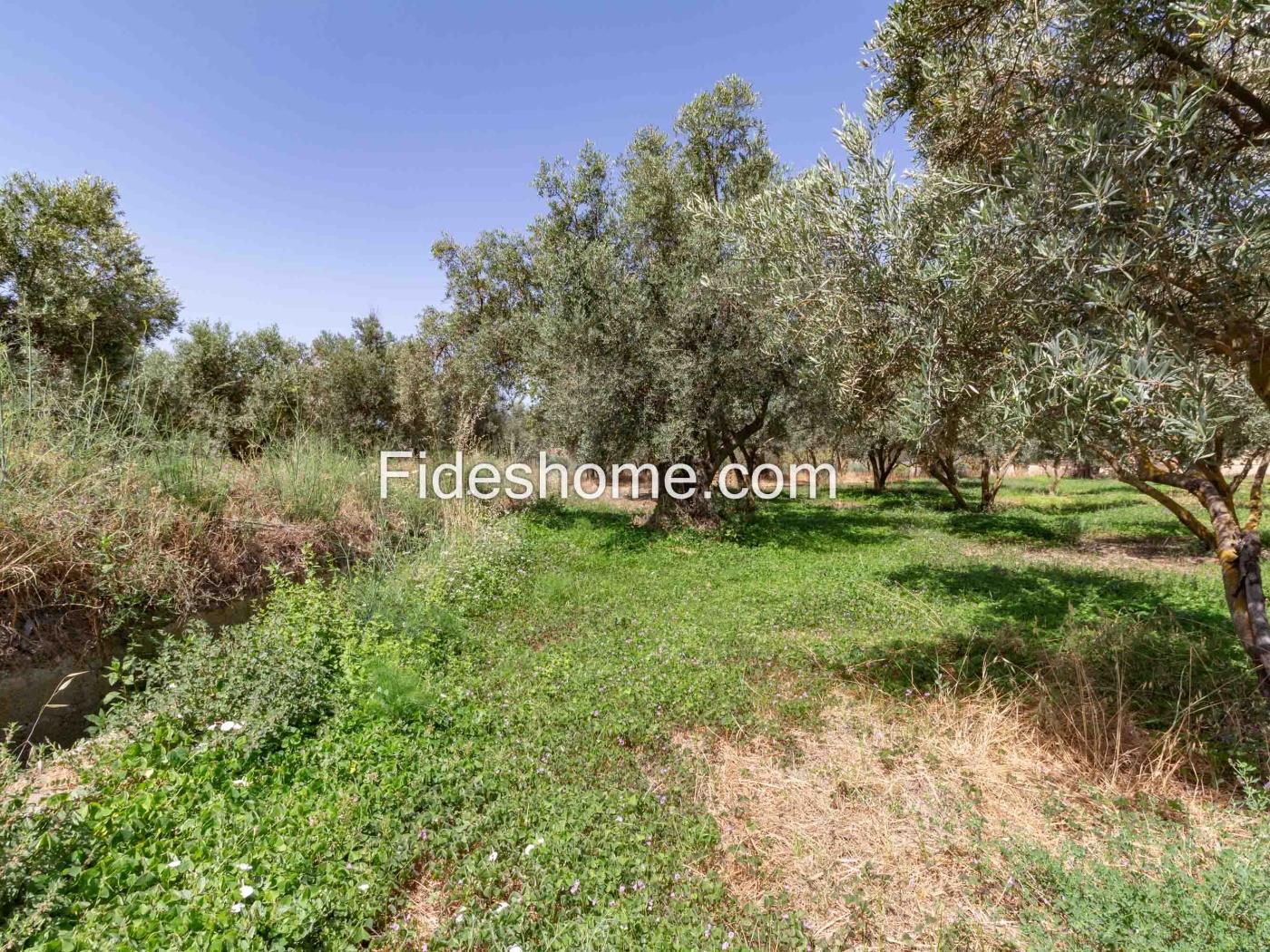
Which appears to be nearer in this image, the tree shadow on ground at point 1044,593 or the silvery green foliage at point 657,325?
the tree shadow on ground at point 1044,593

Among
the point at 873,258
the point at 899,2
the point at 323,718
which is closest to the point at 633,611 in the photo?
the point at 323,718

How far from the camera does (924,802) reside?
3.31m

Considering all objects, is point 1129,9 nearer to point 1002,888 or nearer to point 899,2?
point 899,2

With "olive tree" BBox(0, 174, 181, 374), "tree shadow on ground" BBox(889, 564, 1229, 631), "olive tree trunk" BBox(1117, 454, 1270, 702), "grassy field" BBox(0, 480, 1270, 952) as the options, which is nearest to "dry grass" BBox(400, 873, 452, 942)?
"grassy field" BBox(0, 480, 1270, 952)

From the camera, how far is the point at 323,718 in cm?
409

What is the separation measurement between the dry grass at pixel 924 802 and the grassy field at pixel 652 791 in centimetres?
2

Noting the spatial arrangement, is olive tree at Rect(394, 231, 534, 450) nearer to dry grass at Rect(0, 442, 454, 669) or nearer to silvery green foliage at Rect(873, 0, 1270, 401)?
dry grass at Rect(0, 442, 454, 669)

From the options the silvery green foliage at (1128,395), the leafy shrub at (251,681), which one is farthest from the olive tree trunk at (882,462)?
the leafy shrub at (251,681)

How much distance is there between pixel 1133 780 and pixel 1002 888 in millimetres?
1657

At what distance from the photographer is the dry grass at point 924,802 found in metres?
2.60

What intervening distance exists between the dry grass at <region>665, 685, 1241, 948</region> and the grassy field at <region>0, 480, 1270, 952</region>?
2cm

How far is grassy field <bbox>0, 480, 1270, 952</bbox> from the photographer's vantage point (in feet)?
7.80

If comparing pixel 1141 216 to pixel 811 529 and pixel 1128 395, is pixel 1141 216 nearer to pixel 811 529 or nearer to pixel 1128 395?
pixel 1128 395

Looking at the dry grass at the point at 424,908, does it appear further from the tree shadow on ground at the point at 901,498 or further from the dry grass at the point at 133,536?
the tree shadow on ground at the point at 901,498
